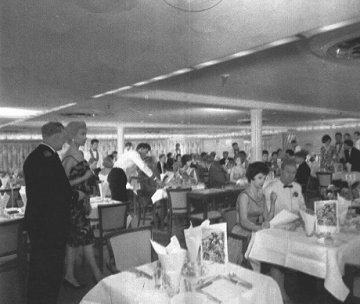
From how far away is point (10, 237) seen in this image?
8.82 feet

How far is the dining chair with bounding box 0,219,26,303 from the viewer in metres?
2.66

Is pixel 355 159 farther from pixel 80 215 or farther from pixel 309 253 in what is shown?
pixel 80 215

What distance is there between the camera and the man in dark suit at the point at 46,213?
2.41 m

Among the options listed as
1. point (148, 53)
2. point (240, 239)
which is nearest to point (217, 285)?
point (240, 239)

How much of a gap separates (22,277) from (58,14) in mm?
2146

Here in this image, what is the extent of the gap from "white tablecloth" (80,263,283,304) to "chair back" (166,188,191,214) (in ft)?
10.4

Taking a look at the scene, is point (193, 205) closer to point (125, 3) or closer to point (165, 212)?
point (165, 212)

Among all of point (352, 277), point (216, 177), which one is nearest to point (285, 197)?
point (352, 277)

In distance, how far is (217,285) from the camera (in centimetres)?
170

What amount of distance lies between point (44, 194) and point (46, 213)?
0.47 feet

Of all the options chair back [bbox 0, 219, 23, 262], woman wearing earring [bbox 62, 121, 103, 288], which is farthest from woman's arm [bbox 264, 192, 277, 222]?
chair back [bbox 0, 219, 23, 262]

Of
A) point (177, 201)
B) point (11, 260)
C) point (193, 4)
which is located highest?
point (193, 4)

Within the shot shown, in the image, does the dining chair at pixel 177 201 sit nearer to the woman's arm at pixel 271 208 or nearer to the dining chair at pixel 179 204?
the dining chair at pixel 179 204

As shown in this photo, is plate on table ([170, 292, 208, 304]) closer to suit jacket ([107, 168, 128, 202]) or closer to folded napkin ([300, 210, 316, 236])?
folded napkin ([300, 210, 316, 236])
